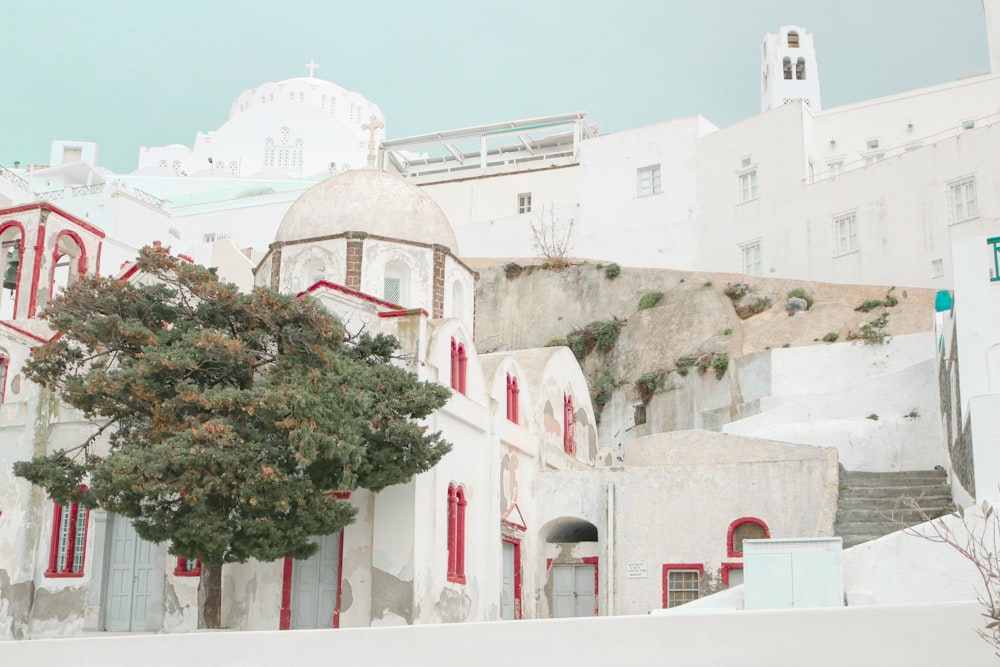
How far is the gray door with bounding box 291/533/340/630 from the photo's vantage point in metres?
22.7

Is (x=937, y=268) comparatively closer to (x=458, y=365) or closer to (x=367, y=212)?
(x=458, y=365)

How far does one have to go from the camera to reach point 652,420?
119 feet

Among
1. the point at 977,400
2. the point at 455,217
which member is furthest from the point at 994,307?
the point at 455,217

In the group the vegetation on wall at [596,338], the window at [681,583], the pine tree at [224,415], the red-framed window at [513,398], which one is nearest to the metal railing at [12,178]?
the vegetation on wall at [596,338]

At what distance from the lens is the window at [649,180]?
147 feet

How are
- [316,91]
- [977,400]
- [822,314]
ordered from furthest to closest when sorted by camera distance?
[316,91]
[822,314]
[977,400]

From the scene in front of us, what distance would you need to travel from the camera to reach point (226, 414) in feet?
67.1

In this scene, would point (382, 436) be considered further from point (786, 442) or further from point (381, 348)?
point (786, 442)

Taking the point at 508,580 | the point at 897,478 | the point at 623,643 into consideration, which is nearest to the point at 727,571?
the point at 897,478

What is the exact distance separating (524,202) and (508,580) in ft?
81.0

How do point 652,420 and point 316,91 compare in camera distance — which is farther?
point 316,91

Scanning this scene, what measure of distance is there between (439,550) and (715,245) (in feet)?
72.4

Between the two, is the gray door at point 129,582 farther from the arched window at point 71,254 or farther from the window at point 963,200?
the window at point 963,200

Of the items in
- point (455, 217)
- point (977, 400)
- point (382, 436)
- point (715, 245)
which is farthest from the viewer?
A: point (455, 217)
